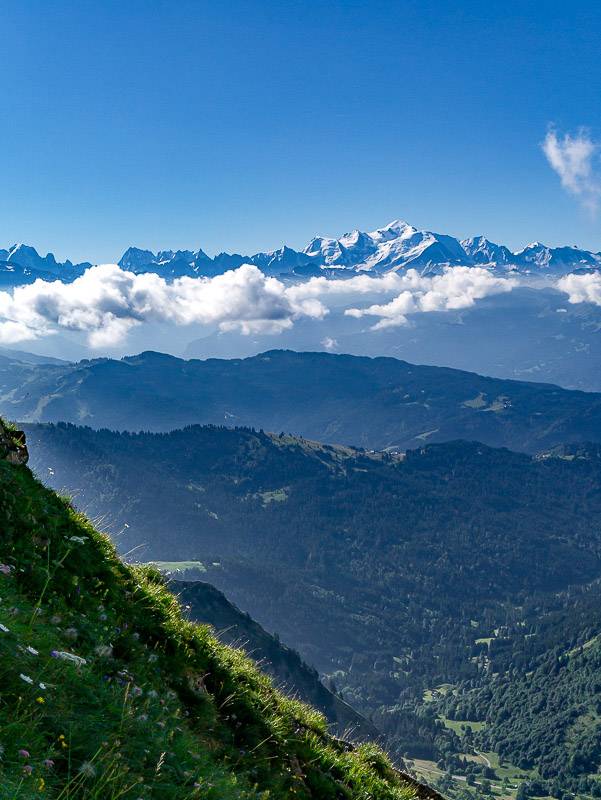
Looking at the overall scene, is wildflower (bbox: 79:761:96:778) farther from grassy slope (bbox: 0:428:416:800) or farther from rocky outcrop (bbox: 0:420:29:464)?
rocky outcrop (bbox: 0:420:29:464)

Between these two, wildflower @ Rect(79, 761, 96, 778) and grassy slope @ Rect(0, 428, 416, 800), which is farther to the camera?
grassy slope @ Rect(0, 428, 416, 800)

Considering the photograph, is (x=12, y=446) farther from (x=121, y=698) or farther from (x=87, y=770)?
(x=87, y=770)

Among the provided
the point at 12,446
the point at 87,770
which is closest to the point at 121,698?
the point at 87,770

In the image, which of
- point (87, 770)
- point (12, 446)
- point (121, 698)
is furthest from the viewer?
point (12, 446)

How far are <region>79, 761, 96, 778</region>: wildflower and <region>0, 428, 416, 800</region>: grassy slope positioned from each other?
0.03m

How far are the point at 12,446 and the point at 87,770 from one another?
11140mm

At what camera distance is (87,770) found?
671cm

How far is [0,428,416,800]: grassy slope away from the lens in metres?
7.03

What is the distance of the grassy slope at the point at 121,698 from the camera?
23.1 feet

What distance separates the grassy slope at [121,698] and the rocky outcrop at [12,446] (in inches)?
20.4

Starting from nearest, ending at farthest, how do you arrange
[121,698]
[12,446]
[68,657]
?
[68,657] < [121,698] < [12,446]

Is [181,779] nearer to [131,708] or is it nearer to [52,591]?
[131,708]

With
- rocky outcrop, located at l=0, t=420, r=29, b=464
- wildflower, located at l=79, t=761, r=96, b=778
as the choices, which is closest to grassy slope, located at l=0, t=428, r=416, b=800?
wildflower, located at l=79, t=761, r=96, b=778

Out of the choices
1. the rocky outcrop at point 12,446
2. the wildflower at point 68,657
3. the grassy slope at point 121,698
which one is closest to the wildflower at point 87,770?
the grassy slope at point 121,698
